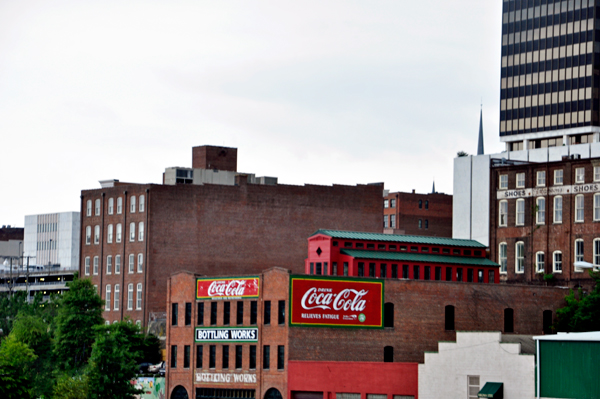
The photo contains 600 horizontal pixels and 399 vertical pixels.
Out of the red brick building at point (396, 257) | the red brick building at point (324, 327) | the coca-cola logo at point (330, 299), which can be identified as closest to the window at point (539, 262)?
the red brick building at point (396, 257)

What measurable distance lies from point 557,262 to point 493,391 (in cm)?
3985

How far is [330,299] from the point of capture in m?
91.0

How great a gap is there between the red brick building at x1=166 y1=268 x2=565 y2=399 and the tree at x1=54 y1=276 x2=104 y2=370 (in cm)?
1500

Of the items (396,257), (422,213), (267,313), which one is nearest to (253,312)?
(267,313)

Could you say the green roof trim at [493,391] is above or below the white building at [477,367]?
below

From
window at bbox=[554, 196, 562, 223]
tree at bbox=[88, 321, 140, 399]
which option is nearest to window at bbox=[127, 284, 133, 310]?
tree at bbox=[88, 321, 140, 399]

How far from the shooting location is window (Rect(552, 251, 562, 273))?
113188mm

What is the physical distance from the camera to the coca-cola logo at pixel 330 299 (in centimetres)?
9106

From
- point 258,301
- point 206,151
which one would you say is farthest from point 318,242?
point 206,151

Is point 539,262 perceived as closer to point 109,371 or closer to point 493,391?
point 493,391

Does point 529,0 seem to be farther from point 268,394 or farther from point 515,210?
point 268,394

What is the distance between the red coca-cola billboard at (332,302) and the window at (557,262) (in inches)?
1138

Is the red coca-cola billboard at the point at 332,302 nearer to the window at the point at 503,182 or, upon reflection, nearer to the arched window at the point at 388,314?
the arched window at the point at 388,314

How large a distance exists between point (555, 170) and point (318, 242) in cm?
2894
